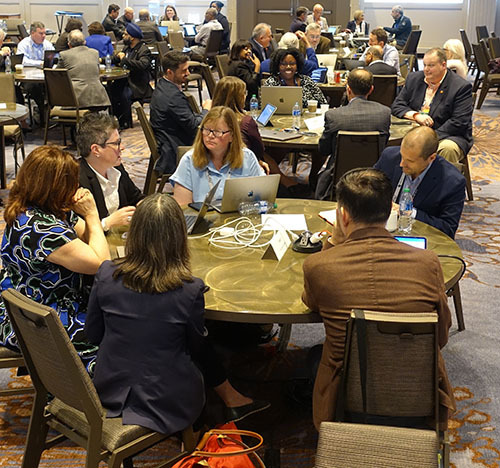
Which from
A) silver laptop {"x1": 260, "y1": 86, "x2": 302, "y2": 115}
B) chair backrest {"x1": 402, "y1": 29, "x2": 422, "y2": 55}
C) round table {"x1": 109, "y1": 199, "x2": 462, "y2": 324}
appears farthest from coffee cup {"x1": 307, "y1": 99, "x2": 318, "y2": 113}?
chair backrest {"x1": 402, "y1": 29, "x2": 422, "y2": 55}

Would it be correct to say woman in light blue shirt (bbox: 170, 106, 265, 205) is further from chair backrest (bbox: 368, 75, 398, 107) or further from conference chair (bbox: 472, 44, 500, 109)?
conference chair (bbox: 472, 44, 500, 109)

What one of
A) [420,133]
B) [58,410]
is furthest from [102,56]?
[58,410]

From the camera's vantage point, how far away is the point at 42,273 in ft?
9.15

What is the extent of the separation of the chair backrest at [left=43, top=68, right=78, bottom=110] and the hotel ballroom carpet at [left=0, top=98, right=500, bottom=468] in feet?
15.0

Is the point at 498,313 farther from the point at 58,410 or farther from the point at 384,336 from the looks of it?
the point at 58,410

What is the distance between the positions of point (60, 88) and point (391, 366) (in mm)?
6334

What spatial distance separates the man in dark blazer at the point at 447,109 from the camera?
5637 millimetres

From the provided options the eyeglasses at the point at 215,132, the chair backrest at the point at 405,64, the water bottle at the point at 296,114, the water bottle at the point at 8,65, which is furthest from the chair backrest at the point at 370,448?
the chair backrest at the point at 405,64

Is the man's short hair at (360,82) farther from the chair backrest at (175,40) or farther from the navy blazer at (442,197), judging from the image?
the chair backrest at (175,40)

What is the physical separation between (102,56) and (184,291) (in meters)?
8.57

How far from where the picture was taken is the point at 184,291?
2.35 meters

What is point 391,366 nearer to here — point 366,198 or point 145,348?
point 366,198

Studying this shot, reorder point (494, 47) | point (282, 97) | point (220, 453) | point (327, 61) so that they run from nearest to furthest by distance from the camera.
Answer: point (220, 453) → point (282, 97) → point (327, 61) → point (494, 47)

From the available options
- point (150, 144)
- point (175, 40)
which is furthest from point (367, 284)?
point (175, 40)
